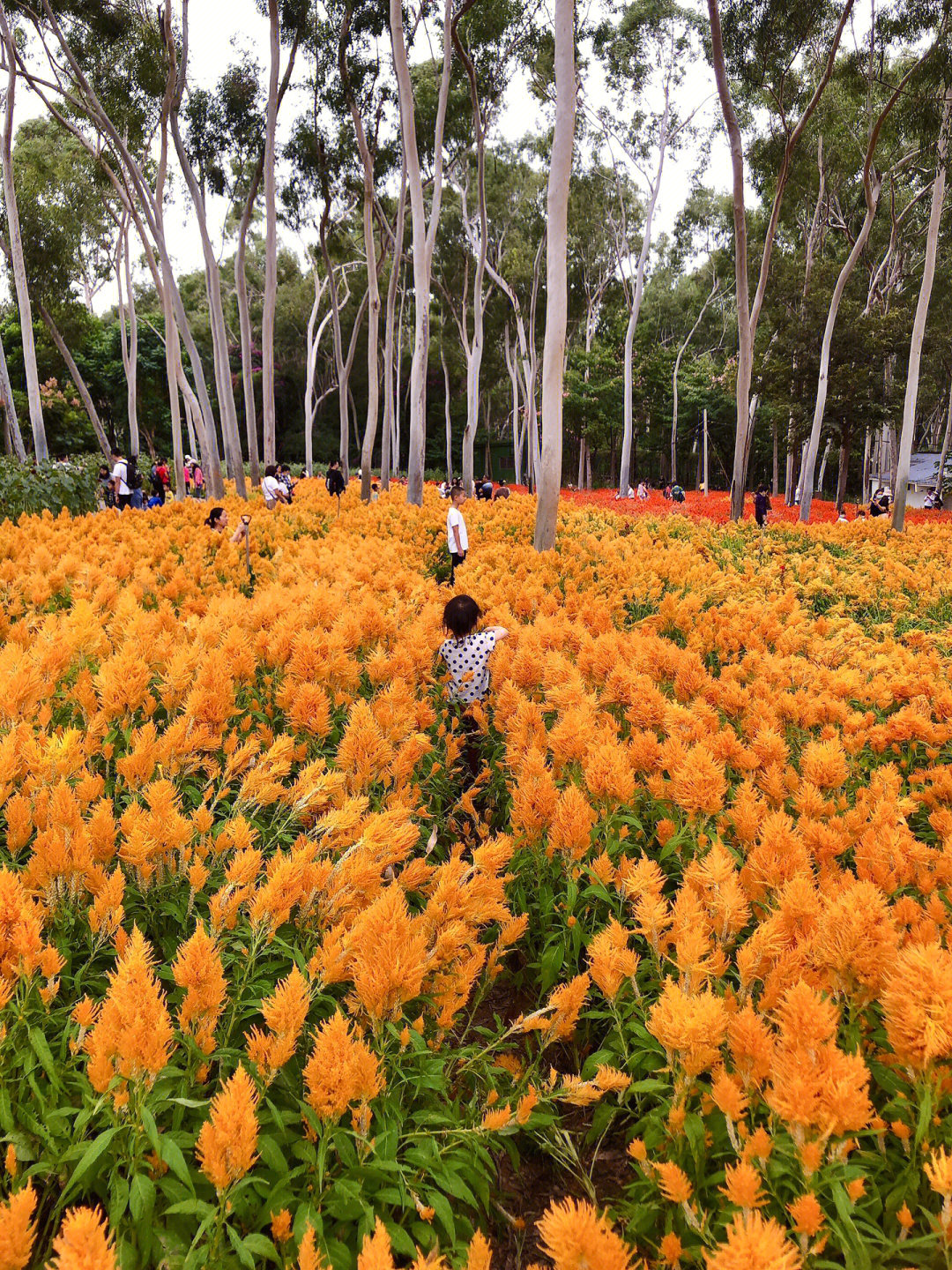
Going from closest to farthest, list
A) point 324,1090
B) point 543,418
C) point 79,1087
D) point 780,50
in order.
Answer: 1. point 324,1090
2. point 79,1087
3. point 543,418
4. point 780,50

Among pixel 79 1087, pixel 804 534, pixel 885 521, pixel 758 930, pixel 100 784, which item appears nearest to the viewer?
pixel 79 1087

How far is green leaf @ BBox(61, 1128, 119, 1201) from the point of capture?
3.76 feet

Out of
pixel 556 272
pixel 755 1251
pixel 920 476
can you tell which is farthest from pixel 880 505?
pixel 755 1251

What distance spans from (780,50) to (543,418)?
10582 millimetres

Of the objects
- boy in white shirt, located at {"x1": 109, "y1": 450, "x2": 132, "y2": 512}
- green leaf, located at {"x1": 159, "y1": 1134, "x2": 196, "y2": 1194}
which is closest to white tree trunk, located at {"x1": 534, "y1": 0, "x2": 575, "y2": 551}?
green leaf, located at {"x1": 159, "y1": 1134, "x2": 196, "y2": 1194}

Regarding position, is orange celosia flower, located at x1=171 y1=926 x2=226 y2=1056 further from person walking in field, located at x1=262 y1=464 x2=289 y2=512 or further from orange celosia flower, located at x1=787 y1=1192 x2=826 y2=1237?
person walking in field, located at x1=262 y1=464 x2=289 y2=512

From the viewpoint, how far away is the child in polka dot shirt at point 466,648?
13.7 ft

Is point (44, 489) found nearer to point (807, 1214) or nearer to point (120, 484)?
point (120, 484)

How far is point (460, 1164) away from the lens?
4.57ft

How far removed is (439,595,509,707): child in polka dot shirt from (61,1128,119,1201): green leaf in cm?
298

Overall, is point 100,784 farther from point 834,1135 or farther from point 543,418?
point 543,418

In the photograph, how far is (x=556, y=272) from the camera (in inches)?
368

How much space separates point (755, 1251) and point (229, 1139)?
67 cm

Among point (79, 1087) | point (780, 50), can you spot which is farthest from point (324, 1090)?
point (780, 50)
